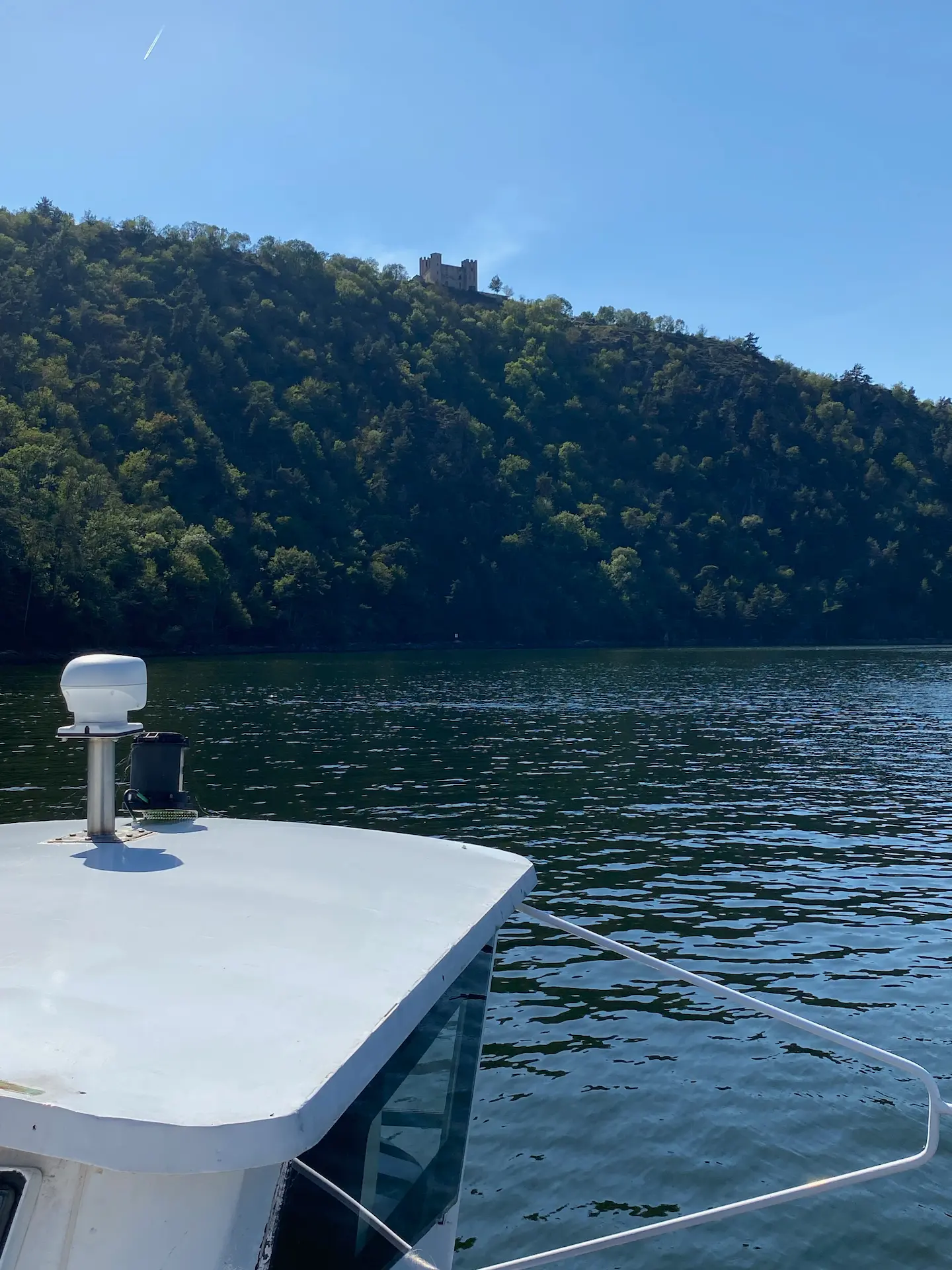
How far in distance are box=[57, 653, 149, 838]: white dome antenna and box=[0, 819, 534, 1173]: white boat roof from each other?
1.24 feet

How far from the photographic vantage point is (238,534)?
404ft

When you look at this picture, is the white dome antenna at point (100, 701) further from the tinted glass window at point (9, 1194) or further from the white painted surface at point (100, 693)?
the tinted glass window at point (9, 1194)

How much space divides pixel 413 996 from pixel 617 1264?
503cm

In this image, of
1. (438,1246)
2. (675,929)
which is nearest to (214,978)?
(438,1246)

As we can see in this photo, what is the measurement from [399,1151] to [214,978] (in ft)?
3.52

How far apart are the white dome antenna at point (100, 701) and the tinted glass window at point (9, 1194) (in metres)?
2.34

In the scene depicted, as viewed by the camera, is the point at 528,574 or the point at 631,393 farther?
the point at 631,393

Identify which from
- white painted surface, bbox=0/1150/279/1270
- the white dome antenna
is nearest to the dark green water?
the white dome antenna

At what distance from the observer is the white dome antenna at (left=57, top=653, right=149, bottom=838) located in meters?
4.71

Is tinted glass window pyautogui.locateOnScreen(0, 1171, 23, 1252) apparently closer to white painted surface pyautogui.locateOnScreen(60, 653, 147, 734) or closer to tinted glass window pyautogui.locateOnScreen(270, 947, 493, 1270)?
tinted glass window pyautogui.locateOnScreen(270, 947, 493, 1270)

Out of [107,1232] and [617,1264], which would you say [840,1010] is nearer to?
[617,1264]

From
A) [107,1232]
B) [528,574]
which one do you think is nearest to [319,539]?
[528,574]

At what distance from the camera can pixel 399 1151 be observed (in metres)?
3.87

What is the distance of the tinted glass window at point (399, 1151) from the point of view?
311cm
